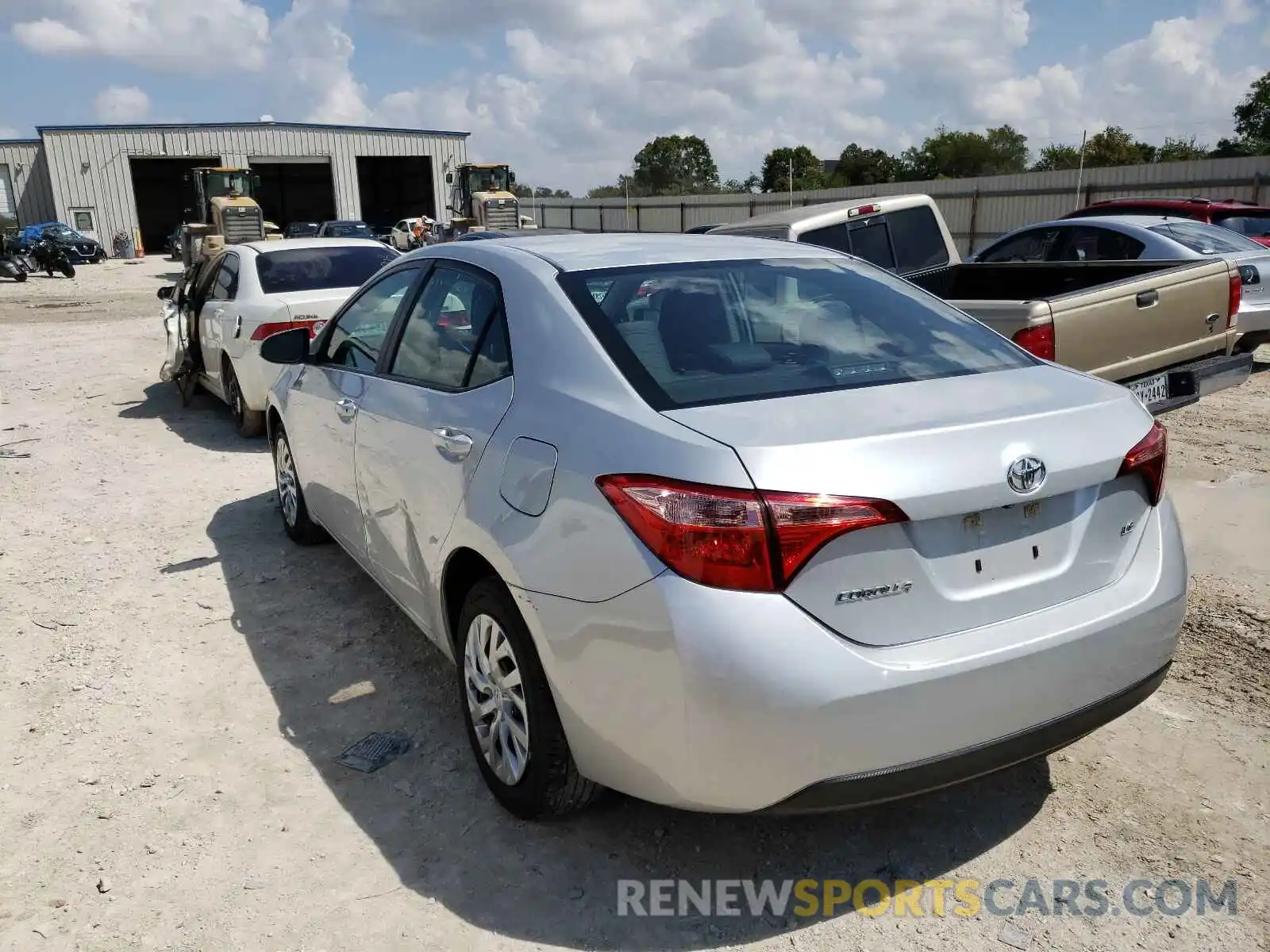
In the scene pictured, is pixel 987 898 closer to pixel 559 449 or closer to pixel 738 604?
pixel 738 604

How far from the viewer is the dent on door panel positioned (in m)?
2.66

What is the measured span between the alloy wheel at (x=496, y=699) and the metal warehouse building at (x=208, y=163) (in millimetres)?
52284

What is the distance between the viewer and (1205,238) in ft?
33.0

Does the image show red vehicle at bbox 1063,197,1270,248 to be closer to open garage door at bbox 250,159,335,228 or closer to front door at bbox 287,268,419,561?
front door at bbox 287,268,419,561

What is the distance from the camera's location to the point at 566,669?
2598 millimetres

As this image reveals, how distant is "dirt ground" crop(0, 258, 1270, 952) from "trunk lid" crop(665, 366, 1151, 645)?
818 millimetres

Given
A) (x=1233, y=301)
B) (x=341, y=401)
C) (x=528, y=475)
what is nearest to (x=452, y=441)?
(x=528, y=475)

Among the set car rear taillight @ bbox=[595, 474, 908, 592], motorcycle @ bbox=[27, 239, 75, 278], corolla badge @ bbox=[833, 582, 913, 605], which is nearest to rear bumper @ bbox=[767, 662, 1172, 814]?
corolla badge @ bbox=[833, 582, 913, 605]

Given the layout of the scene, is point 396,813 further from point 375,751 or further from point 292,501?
point 292,501

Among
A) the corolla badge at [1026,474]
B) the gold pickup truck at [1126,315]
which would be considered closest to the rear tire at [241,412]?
the gold pickup truck at [1126,315]

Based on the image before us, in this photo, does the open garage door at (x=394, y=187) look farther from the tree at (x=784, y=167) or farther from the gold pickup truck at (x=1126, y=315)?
the gold pickup truck at (x=1126, y=315)

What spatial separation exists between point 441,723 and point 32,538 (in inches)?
149

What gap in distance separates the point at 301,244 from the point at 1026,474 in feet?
27.9

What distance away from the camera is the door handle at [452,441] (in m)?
3.08
